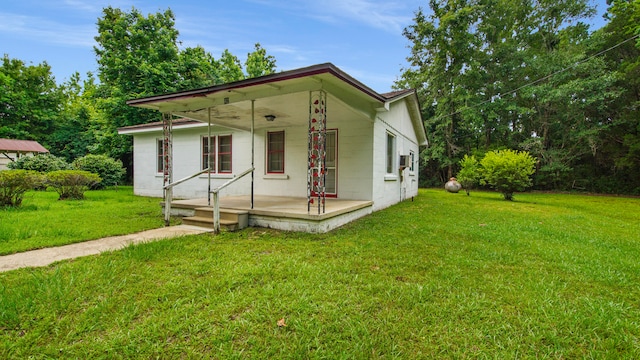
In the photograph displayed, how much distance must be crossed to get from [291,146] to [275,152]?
2.10 ft

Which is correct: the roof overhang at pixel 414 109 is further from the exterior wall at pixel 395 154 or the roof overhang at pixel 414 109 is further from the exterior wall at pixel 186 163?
the exterior wall at pixel 186 163

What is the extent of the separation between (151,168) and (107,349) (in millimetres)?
10639

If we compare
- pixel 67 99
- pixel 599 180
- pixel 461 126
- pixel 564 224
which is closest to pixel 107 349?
pixel 564 224

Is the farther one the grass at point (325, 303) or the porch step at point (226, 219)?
the porch step at point (226, 219)

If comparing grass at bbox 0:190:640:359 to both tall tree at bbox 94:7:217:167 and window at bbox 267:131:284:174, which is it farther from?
tall tree at bbox 94:7:217:167

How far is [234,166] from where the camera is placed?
30.4ft

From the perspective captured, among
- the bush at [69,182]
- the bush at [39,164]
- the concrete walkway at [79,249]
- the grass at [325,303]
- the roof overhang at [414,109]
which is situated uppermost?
the roof overhang at [414,109]

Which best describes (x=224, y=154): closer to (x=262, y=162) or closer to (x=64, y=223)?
(x=262, y=162)

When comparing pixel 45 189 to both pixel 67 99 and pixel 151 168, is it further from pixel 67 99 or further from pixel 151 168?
pixel 67 99

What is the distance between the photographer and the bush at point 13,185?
607cm

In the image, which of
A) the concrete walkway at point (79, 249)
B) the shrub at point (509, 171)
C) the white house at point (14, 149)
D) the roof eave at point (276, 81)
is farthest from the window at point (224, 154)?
the white house at point (14, 149)

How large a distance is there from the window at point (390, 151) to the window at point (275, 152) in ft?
11.1

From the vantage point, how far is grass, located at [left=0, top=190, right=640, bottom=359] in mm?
1745

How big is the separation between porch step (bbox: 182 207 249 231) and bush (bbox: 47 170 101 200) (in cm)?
545
